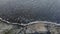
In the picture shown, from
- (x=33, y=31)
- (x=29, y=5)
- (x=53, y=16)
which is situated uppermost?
(x=29, y=5)

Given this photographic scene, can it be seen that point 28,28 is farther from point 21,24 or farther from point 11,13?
point 11,13

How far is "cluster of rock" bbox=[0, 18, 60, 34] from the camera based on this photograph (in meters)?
0.90

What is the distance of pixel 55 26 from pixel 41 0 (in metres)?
0.26

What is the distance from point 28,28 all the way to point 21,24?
0.07m

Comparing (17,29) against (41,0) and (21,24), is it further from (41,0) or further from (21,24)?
(41,0)

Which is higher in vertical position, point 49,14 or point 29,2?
point 29,2

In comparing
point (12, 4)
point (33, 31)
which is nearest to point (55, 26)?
point (33, 31)

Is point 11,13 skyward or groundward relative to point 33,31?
skyward

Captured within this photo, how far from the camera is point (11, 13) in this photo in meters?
0.94

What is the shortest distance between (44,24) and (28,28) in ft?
0.44

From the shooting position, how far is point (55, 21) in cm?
94

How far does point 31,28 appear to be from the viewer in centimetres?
91

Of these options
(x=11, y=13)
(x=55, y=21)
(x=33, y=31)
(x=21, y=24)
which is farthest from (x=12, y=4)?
(x=55, y=21)

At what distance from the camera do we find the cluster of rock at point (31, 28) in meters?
0.90
